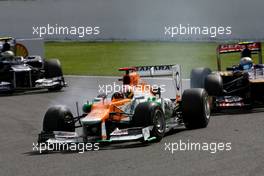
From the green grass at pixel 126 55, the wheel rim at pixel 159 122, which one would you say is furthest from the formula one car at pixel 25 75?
the wheel rim at pixel 159 122

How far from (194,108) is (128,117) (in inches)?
52.9

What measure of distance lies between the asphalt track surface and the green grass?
1067 centimetres

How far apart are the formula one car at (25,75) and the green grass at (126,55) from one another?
13.8 ft

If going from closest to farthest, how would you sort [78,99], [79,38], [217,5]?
[78,99]
[217,5]
[79,38]

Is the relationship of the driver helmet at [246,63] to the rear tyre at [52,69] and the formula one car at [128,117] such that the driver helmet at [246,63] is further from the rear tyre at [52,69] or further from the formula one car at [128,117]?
the rear tyre at [52,69]

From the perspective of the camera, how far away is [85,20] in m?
38.1

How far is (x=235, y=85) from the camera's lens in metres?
16.0

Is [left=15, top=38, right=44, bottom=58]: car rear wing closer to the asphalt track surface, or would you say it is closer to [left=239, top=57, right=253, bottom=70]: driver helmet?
[left=239, top=57, right=253, bottom=70]: driver helmet

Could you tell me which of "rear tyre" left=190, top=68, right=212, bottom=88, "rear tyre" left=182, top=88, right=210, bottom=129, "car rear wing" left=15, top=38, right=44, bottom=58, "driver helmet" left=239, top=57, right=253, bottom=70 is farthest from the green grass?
"rear tyre" left=182, top=88, right=210, bottom=129

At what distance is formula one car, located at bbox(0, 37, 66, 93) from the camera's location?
2100cm

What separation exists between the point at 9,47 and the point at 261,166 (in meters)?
14.0

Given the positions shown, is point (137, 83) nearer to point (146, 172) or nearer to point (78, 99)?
point (146, 172)

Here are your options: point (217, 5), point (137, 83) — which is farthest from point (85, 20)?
point (137, 83)

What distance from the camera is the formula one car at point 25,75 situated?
68.9 ft
